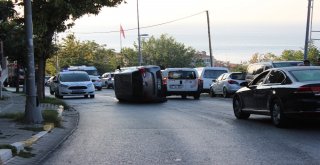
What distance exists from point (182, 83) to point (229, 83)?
299cm

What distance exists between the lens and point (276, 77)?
13711mm

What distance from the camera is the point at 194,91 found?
91.5 ft

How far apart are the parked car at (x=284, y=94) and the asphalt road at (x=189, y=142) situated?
1.20 feet

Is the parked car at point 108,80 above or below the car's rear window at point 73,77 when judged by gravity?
below

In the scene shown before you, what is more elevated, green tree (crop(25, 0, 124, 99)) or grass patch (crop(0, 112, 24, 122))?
green tree (crop(25, 0, 124, 99))

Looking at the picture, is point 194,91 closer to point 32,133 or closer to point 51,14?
point 51,14

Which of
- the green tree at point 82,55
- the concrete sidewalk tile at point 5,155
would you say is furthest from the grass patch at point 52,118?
the green tree at point 82,55

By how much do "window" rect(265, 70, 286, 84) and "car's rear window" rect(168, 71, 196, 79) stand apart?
45.4ft

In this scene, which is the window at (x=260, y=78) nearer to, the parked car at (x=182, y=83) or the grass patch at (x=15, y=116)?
the grass patch at (x=15, y=116)

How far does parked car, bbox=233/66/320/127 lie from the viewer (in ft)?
40.0

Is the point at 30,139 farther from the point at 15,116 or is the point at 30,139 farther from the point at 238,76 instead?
the point at 238,76

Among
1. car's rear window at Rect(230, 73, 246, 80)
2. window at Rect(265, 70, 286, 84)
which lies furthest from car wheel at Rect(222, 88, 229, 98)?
window at Rect(265, 70, 286, 84)

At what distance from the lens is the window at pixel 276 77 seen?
13.4 metres

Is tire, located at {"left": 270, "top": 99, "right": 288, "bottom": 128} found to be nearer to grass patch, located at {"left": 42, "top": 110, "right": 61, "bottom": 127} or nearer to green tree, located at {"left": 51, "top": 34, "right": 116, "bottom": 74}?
grass patch, located at {"left": 42, "top": 110, "right": 61, "bottom": 127}
